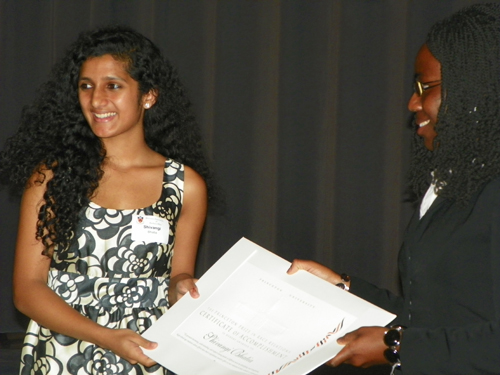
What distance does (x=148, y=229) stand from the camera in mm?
2201

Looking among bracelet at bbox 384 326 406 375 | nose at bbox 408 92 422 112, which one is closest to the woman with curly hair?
bracelet at bbox 384 326 406 375

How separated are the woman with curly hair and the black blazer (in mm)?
612

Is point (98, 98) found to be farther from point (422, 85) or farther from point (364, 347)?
point (364, 347)

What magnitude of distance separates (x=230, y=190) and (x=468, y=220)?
2.69 m

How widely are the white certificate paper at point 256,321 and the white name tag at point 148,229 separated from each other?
16.4 inches

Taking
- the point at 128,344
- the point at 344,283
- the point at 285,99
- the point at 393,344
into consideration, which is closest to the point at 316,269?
the point at 344,283

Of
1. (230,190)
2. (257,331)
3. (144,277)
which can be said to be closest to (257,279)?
(257,331)

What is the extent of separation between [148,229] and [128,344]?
439 mm

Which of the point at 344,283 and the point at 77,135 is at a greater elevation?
the point at 77,135

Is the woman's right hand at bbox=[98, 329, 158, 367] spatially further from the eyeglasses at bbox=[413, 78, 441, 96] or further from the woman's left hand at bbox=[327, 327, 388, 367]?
the eyeglasses at bbox=[413, 78, 441, 96]

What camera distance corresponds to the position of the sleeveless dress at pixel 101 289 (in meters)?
2.10

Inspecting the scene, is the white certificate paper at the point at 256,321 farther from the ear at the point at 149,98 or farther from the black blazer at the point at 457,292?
the ear at the point at 149,98

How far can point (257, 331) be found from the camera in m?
1.77

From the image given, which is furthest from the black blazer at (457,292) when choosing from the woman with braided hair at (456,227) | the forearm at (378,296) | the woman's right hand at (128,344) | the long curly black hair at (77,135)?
the long curly black hair at (77,135)
